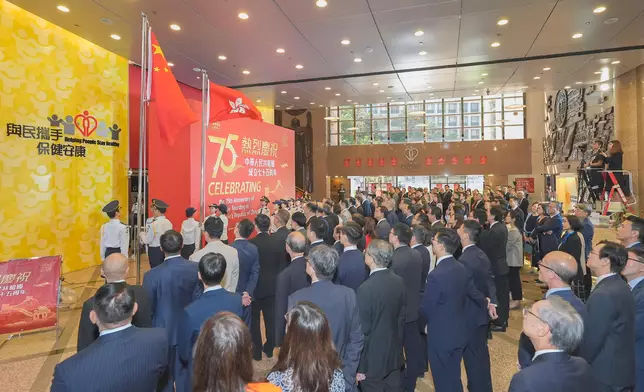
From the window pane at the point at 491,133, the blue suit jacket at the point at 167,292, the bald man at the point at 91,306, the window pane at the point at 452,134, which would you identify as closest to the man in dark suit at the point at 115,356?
the bald man at the point at 91,306

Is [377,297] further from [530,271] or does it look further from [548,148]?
[548,148]

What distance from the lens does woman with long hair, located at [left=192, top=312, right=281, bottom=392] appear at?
47.5 inches

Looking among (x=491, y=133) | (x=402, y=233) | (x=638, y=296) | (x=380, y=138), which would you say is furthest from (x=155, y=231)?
(x=491, y=133)

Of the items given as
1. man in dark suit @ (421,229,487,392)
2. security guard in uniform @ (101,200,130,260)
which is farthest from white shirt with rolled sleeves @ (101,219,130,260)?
man in dark suit @ (421,229,487,392)

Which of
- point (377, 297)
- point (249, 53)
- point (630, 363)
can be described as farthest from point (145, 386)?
point (249, 53)

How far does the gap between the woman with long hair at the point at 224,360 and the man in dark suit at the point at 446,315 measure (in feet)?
5.59

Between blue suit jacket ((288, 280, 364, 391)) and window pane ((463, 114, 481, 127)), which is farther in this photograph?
window pane ((463, 114, 481, 127))

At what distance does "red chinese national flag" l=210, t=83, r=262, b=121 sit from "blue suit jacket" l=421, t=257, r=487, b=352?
14.5 feet

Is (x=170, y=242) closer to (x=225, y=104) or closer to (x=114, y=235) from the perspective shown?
(x=114, y=235)

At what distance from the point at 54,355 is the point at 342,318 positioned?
3762 mm

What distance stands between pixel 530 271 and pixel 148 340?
8024 mm

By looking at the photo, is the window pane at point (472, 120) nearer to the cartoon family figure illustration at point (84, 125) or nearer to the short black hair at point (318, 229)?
the cartoon family figure illustration at point (84, 125)

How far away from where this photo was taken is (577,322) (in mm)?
1462

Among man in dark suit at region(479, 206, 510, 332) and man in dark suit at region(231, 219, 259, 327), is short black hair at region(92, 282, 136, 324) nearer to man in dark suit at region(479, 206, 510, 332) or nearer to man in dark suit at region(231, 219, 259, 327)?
man in dark suit at region(231, 219, 259, 327)
